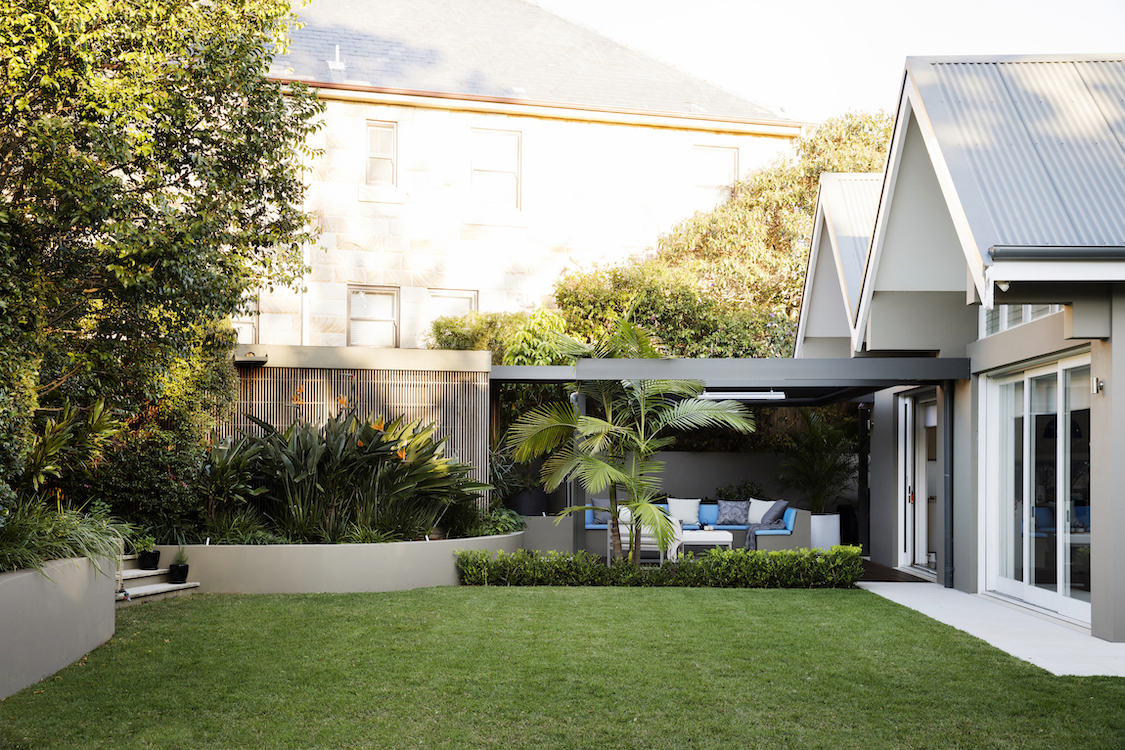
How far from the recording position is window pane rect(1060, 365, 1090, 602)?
801cm

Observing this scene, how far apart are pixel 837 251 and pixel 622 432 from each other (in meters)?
A: 4.02

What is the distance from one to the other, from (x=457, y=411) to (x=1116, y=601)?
24.2 feet

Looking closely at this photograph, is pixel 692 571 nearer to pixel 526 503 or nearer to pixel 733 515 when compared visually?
pixel 526 503

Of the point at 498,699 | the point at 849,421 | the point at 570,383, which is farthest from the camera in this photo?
the point at 849,421

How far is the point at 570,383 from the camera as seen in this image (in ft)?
38.5

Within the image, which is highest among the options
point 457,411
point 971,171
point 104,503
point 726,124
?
point 726,124

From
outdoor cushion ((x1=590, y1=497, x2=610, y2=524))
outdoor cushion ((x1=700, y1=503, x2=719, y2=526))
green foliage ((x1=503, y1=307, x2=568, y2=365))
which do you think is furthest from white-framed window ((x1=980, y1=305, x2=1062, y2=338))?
green foliage ((x1=503, y1=307, x2=568, y2=365))

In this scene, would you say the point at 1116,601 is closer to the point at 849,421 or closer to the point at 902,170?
the point at 902,170

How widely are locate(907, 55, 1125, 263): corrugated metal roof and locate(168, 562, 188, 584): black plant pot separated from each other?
777cm

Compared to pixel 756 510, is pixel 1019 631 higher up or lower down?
lower down

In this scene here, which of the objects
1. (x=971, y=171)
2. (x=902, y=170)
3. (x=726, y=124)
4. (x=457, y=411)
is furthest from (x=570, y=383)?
(x=726, y=124)

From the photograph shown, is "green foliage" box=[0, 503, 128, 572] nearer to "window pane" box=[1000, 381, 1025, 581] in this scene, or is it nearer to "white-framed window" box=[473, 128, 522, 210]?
"window pane" box=[1000, 381, 1025, 581]

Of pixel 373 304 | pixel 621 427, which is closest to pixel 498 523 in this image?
pixel 621 427

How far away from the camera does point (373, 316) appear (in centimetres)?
1861
